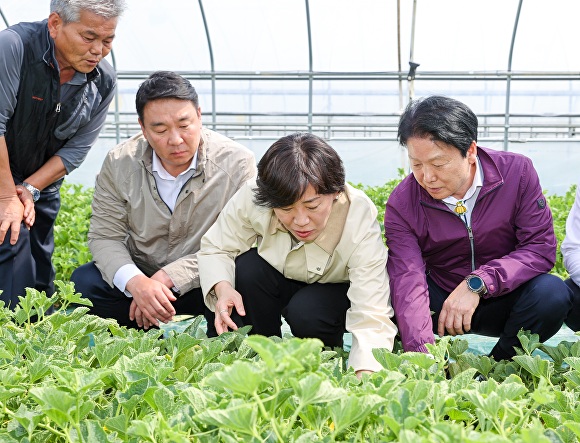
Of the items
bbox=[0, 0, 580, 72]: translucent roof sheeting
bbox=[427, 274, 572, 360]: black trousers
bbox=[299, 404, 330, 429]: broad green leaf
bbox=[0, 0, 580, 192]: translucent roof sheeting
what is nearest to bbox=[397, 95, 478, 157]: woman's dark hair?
bbox=[427, 274, 572, 360]: black trousers

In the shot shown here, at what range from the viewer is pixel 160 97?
3.05 metres

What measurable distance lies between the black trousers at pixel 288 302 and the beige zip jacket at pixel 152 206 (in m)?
0.33

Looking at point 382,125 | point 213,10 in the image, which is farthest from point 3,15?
point 382,125

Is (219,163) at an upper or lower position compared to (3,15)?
lower

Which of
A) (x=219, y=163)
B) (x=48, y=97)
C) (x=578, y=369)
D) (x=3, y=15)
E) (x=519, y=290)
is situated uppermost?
(x=3, y=15)

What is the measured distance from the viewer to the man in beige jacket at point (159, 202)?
3.07 m

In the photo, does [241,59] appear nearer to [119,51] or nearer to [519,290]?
[119,51]

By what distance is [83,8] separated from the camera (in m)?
2.97

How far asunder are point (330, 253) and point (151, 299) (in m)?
0.74

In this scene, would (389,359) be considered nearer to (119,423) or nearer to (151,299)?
(119,423)

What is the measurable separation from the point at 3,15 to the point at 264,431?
10.1 metres

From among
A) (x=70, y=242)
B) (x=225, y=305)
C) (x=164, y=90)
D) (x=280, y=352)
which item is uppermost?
(x=164, y=90)

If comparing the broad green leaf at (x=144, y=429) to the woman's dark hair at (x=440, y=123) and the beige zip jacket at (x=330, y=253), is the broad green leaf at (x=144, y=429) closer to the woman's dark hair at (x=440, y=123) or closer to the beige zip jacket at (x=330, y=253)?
the beige zip jacket at (x=330, y=253)

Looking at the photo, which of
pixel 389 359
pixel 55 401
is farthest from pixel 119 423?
pixel 389 359
